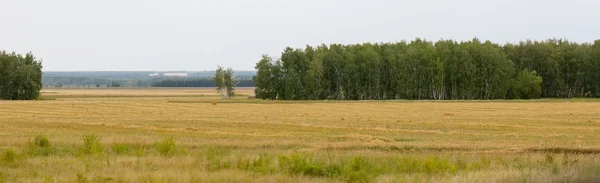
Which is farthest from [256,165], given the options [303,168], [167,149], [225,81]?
[225,81]

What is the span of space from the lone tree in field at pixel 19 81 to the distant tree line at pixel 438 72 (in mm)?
34525

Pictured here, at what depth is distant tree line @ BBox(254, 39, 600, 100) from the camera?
117000 mm

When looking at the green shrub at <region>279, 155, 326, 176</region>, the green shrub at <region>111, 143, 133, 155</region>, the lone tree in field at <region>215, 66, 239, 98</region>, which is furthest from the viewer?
the lone tree in field at <region>215, 66, 239, 98</region>

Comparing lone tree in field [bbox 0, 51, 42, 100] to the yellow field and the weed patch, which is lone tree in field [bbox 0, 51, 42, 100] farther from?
the weed patch

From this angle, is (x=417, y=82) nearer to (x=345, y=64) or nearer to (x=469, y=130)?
(x=345, y=64)

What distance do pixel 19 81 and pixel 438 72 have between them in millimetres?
64376

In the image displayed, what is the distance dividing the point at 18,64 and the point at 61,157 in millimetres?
114117

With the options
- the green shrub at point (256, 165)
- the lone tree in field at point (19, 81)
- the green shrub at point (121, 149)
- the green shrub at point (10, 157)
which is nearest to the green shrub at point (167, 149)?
the green shrub at point (121, 149)

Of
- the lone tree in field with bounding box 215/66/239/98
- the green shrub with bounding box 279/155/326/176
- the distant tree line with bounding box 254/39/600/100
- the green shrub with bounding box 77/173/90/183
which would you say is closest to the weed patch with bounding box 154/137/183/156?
the green shrub with bounding box 279/155/326/176

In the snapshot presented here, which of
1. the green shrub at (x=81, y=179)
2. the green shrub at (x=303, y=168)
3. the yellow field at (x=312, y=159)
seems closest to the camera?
the green shrub at (x=81, y=179)

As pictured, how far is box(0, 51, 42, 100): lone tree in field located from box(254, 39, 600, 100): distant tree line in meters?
34.5

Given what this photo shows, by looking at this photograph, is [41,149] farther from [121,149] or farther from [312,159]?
[312,159]

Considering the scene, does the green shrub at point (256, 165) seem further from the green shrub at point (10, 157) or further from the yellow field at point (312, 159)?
the green shrub at point (10, 157)

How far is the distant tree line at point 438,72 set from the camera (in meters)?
117
